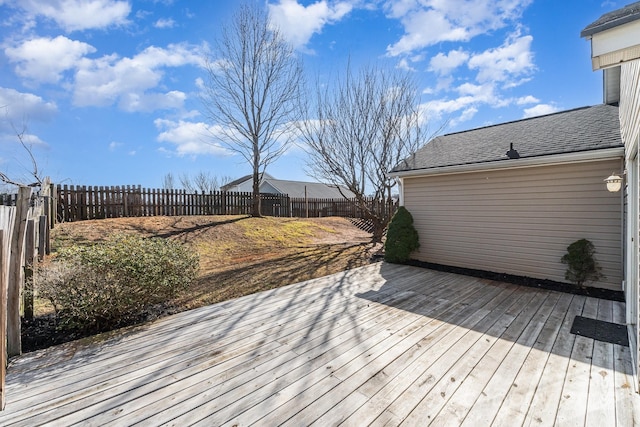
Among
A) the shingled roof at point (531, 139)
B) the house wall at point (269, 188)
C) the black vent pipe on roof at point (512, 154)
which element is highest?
the house wall at point (269, 188)

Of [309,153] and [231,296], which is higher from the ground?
[309,153]

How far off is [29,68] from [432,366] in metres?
12.0

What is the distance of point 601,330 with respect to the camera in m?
3.30

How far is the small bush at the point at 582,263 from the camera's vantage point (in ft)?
15.5

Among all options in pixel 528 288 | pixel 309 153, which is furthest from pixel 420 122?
pixel 528 288

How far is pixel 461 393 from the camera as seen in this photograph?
2164 mm

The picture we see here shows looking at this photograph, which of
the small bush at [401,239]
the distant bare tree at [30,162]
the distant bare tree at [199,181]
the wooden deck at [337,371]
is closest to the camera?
the wooden deck at [337,371]

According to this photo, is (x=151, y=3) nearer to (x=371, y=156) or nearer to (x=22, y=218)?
(x=22, y=218)

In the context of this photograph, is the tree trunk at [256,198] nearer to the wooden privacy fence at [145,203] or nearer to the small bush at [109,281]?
the wooden privacy fence at [145,203]

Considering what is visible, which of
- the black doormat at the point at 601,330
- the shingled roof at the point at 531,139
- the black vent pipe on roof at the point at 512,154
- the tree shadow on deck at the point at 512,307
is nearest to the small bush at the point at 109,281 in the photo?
the tree shadow on deck at the point at 512,307

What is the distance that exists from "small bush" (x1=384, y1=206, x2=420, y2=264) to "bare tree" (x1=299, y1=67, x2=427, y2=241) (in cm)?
257

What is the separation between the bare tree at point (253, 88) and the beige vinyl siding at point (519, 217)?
8.02 m

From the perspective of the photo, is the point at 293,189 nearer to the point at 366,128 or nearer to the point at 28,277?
the point at 366,128

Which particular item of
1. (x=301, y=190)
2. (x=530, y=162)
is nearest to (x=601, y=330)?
(x=530, y=162)
